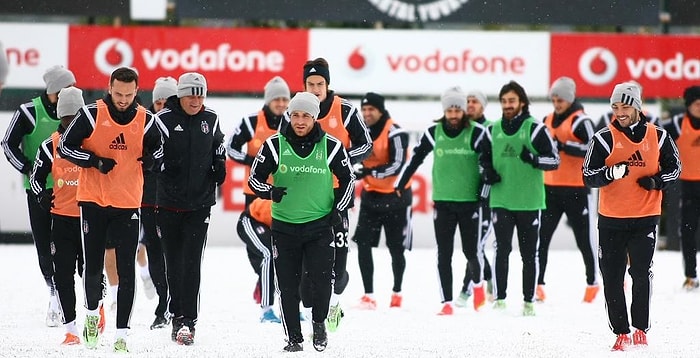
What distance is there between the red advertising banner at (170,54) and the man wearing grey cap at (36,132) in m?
9.06

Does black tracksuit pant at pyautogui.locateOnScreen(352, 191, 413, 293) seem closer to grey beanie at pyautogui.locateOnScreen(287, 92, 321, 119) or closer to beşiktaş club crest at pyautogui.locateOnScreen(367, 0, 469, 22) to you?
grey beanie at pyautogui.locateOnScreen(287, 92, 321, 119)

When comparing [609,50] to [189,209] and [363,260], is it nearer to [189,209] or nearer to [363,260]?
[363,260]

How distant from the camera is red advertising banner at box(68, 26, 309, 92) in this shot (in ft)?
61.1

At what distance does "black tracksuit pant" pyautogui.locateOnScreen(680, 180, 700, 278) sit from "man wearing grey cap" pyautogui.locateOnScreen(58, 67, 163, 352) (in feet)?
23.1

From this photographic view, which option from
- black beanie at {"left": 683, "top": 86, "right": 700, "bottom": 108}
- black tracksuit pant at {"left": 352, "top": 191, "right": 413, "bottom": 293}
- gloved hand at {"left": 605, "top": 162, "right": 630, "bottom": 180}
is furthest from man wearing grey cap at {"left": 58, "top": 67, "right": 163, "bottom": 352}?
black beanie at {"left": 683, "top": 86, "right": 700, "bottom": 108}

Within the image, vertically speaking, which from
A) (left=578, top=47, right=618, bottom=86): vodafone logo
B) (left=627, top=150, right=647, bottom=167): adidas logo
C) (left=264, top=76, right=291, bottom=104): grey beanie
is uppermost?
(left=578, top=47, right=618, bottom=86): vodafone logo

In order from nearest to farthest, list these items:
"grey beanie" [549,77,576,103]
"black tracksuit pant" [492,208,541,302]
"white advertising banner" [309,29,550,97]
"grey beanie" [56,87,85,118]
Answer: "grey beanie" [56,87,85,118]
"black tracksuit pant" [492,208,541,302]
"grey beanie" [549,77,576,103]
"white advertising banner" [309,29,550,97]

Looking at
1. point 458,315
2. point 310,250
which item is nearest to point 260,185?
point 310,250

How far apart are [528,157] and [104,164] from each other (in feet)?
14.6

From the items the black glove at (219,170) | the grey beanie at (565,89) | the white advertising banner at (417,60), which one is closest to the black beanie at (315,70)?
the black glove at (219,170)

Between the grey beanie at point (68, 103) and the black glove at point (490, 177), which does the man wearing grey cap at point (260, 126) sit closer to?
the black glove at point (490, 177)

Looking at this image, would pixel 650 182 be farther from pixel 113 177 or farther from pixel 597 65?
pixel 597 65

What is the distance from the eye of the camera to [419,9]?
18.7 metres

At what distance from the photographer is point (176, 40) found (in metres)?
18.6
